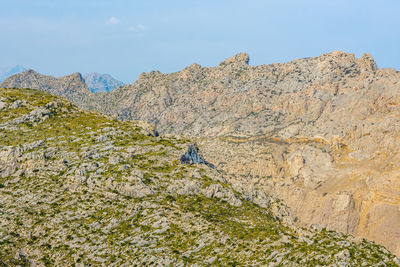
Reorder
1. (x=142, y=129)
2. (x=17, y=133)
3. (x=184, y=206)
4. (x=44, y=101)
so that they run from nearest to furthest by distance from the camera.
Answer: (x=184, y=206) → (x=17, y=133) → (x=142, y=129) → (x=44, y=101)

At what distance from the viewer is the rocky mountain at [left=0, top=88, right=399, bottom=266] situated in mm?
52469

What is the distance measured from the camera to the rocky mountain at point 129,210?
172 feet

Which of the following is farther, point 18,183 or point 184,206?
point 18,183

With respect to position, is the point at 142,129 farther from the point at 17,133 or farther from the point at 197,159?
the point at 17,133

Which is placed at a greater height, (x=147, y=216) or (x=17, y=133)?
(x=17, y=133)

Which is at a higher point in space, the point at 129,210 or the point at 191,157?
the point at 191,157

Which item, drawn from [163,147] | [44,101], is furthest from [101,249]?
[44,101]

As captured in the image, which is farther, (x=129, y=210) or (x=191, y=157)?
(x=191, y=157)

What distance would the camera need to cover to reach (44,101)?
4008 inches

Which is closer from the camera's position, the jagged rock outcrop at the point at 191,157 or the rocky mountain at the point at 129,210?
the rocky mountain at the point at 129,210

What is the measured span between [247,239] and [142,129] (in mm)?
42205

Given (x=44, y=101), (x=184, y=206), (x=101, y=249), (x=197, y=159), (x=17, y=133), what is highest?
(x=44, y=101)

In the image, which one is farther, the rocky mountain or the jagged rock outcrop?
the jagged rock outcrop

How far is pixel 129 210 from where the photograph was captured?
208 feet
